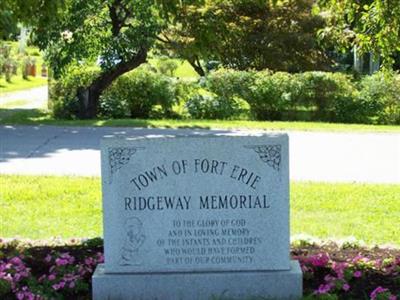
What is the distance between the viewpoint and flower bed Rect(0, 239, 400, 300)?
4.82m

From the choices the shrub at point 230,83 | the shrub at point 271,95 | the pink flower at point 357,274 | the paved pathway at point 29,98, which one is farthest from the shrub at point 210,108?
the pink flower at point 357,274

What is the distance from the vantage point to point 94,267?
5.31m

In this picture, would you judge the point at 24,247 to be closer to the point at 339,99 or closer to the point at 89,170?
the point at 89,170

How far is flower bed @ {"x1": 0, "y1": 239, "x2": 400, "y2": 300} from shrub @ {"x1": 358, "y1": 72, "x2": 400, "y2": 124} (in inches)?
511

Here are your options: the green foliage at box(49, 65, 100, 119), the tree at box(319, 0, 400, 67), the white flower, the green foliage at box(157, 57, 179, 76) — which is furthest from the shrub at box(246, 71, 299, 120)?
the green foliage at box(157, 57, 179, 76)

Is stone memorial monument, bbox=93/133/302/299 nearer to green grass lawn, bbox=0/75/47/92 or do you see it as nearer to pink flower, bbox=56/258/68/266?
pink flower, bbox=56/258/68/266

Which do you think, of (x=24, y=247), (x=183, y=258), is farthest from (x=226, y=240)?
(x=24, y=247)

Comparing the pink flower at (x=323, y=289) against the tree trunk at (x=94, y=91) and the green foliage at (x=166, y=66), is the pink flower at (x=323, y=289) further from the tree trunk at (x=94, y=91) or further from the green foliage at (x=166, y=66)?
the green foliage at (x=166, y=66)

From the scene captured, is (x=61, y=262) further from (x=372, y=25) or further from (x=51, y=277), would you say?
(x=372, y=25)

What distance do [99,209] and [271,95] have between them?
11.1m

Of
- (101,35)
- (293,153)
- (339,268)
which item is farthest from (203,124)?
(339,268)

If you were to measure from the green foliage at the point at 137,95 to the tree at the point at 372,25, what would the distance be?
11.3 meters

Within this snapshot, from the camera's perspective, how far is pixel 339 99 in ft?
62.5

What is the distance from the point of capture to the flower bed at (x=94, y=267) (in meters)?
4.82
